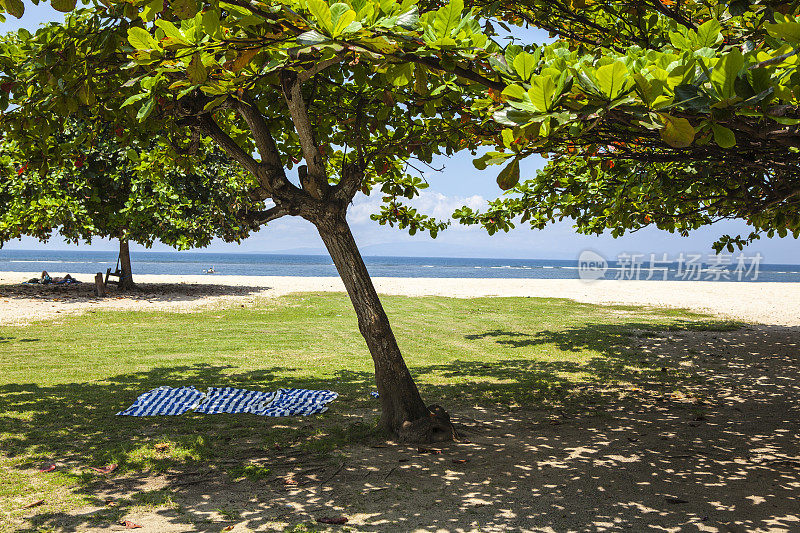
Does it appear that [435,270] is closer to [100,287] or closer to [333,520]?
[100,287]

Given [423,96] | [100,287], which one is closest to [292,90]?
[423,96]

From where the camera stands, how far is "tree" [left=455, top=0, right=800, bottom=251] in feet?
8.18

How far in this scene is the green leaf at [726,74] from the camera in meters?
2.41

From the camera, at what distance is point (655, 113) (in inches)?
101

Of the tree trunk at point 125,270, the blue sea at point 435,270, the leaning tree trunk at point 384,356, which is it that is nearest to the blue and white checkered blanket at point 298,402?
the leaning tree trunk at point 384,356

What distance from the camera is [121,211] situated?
2241 cm

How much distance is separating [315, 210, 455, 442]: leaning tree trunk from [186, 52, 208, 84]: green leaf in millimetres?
2907

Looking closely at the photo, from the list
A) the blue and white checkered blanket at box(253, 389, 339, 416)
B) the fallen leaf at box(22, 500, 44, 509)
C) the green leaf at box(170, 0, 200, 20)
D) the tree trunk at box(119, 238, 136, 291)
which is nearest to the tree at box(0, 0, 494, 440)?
the green leaf at box(170, 0, 200, 20)

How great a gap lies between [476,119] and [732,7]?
3.10m

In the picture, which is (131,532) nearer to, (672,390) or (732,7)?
(732,7)

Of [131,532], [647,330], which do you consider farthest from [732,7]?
[647,330]

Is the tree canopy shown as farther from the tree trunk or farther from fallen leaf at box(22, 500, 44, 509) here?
fallen leaf at box(22, 500, 44, 509)

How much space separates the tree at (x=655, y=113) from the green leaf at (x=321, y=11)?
35.6 inches

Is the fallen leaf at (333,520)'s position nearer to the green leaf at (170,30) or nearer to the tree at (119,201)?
the green leaf at (170,30)
